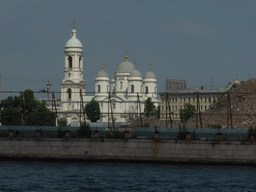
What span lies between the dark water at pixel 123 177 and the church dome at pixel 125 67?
473 ft

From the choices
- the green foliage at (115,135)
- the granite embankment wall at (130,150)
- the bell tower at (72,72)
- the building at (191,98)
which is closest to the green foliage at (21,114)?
the green foliage at (115,135)

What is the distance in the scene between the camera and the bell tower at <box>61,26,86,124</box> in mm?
177125

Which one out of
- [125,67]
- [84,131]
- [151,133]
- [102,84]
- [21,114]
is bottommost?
[151,133]

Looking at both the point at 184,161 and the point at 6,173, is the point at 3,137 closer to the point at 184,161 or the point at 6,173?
the point at 6,173

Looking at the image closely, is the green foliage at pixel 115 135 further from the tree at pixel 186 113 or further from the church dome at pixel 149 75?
the church dome at pixel 149 75

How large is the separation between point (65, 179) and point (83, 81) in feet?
467

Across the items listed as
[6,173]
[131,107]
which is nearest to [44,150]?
[6,173]

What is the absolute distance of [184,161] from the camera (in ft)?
166

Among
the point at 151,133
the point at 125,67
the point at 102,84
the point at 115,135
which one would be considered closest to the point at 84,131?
the point at 115,135

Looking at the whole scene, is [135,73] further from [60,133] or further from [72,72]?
[60,133]

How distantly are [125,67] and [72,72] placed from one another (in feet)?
65.8

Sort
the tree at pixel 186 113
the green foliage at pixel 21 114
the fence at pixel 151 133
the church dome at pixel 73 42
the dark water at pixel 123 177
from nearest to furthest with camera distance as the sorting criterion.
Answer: the dark water at pixel 123 177
the fence at pixel 151 133
the green foliage at pixel 21 114
the tree at pixel 186 113
the church dome at pixel 73 42

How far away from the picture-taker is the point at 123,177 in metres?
41.4

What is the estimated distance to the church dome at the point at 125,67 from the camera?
633 ft
